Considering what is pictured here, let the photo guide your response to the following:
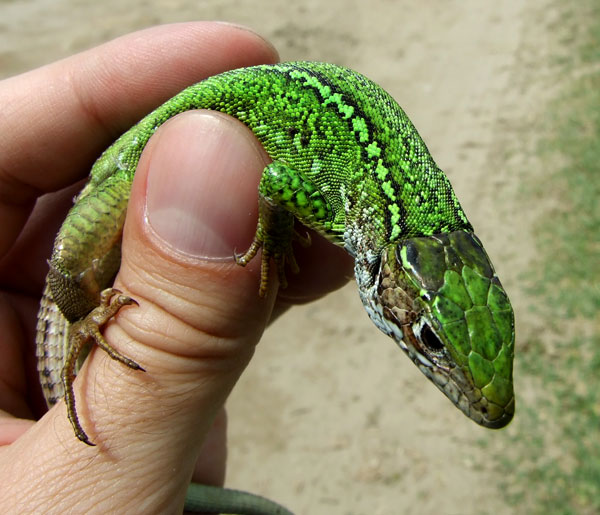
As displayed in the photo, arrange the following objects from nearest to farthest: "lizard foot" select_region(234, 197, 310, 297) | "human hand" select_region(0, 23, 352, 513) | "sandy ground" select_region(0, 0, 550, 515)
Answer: "human hand" select_region(0, 23, 352, 513), "lizard foot" select_region(234, 197, 310, 297), "sandy ground" select_region(0, 0, 550, 515)

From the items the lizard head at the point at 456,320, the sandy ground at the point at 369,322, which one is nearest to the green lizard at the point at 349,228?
the lizard head at the point at 456,320

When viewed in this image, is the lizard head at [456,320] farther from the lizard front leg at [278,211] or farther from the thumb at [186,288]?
the thumb at [186,288]

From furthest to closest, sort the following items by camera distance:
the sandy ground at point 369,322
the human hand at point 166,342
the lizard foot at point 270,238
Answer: the sandy ground at point 369,322 < the lizard foot at point 270,238 < the human hand at point 166,342

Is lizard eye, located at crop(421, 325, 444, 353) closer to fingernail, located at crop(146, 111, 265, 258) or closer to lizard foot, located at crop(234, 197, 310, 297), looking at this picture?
lizard foot, located at crop(234, 197, 310, 297)

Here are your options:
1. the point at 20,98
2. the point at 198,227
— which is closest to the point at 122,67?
the point at 20,98

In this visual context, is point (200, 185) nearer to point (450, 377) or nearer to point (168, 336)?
point (168, 336)

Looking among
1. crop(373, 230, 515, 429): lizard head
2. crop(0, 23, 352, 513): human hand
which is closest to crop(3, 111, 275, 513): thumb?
crop(0, 23, 352, 513): human hand

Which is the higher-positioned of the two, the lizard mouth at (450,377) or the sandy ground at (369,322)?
the lizard mouth at (450,377)
